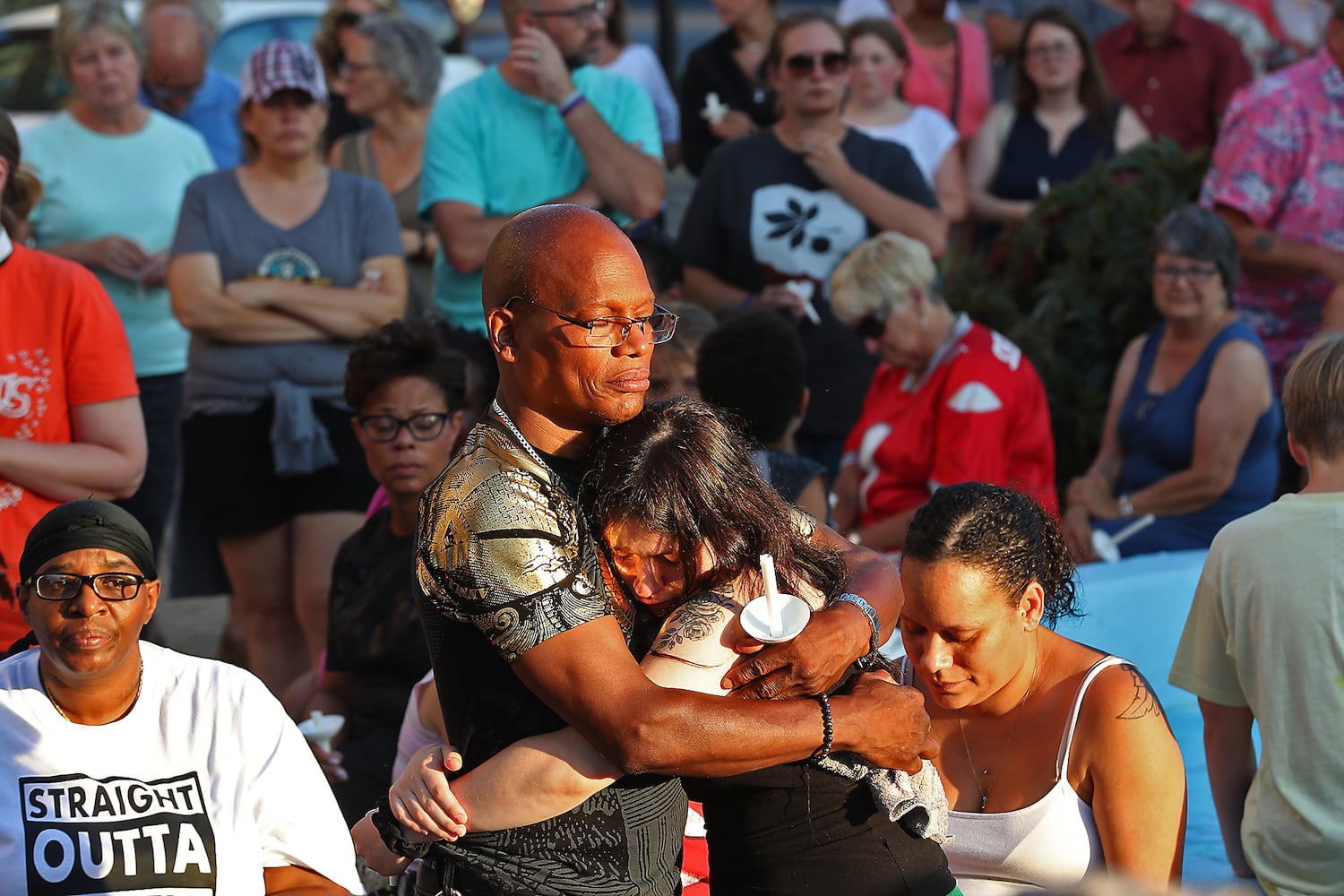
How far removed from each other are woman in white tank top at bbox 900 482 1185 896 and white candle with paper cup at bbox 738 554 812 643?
0.64 m

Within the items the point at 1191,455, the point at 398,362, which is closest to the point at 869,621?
the point at 398,362

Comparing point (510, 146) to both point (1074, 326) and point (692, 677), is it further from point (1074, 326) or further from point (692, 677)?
point (692, 677)

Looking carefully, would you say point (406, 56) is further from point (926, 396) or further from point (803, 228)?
point (926, 396)

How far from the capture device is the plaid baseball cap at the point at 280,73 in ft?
17.6

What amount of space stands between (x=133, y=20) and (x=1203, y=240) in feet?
22.8

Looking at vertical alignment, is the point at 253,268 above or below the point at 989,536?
above

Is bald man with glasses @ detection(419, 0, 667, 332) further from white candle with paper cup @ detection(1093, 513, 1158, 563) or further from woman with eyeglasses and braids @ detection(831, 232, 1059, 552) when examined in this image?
white candle with paper cup @ detection(1093, 513, 1158, 563)

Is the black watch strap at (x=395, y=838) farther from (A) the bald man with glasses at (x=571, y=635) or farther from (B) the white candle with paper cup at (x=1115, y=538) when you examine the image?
(B) the white candle with paper cup at (x=1115, y=538)

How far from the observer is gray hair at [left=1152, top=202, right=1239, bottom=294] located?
5.64m

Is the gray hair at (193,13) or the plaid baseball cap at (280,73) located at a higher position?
the gray hair at (193,13)

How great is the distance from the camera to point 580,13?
5785 mm

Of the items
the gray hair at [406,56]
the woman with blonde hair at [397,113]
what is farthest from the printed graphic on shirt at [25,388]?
the gray hair at [406,56]

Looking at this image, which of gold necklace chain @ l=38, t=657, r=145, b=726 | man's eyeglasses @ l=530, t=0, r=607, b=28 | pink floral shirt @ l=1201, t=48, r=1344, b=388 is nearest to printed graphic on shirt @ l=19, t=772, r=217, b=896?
gold necklace chain @ l=38, t=657, r=145, b=726

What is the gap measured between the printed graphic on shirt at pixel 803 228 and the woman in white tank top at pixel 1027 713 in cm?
302
